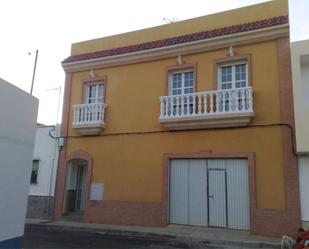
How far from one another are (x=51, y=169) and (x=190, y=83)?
795cm

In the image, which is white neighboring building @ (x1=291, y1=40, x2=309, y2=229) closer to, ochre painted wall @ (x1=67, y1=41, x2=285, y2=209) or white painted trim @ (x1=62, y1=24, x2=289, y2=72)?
ochre painted wall @ (x1=67, y1=41, x2=285, y2=209)

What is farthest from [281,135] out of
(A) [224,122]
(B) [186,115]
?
(B) [186,115]

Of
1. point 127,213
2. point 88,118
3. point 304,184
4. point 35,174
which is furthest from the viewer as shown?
point 35,174

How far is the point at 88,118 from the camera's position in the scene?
15422 millimetres

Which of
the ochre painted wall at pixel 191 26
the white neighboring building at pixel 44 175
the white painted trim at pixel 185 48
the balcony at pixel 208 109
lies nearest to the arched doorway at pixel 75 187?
the white neighboring building at pixel 44 175

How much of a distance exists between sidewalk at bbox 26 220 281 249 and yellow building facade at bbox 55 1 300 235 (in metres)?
0.43

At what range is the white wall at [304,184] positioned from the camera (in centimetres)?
1110

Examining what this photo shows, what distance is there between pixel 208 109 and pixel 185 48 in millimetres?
2863

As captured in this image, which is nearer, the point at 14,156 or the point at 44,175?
the point at 14,156

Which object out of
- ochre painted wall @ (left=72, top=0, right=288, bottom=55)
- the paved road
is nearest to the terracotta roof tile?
ochre painted wall @ (left=72, top=0, right=288, bottom=55)

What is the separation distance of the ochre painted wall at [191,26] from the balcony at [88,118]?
3.23 metres

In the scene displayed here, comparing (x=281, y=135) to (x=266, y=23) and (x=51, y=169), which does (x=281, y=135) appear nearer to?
(x=266, y=23)

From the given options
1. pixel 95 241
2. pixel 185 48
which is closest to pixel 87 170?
pixel 95 241

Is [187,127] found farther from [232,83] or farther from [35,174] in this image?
[35,174]
